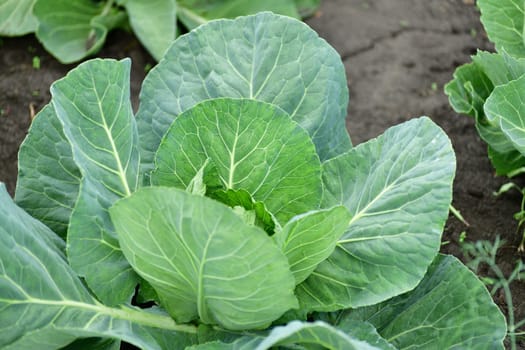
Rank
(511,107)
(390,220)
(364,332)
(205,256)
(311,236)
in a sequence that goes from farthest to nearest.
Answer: (511,107), (390,220), (364,332), (311,236), (205,256)

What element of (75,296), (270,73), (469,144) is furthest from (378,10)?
(75,296)

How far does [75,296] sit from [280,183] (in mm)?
601

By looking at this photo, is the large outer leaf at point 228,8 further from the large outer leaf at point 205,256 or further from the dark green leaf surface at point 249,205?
the large outer leaf at point 205,256

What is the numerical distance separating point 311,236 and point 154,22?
6.90ft

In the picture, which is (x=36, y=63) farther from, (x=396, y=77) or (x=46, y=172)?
(x=396, y=77)

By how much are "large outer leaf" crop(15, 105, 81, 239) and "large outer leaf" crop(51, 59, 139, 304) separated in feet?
0.76

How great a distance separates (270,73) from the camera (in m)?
2.21

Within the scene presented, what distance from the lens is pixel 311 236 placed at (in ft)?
5.84

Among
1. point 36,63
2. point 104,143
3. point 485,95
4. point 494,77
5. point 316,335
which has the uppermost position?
point 104,143

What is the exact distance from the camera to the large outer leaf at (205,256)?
5.00ft

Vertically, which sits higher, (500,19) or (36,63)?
(500,19)

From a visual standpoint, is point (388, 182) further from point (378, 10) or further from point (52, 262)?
point (378, 10)

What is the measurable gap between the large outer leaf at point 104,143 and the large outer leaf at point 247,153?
0.37 feet

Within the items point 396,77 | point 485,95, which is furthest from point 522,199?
point 396,77
